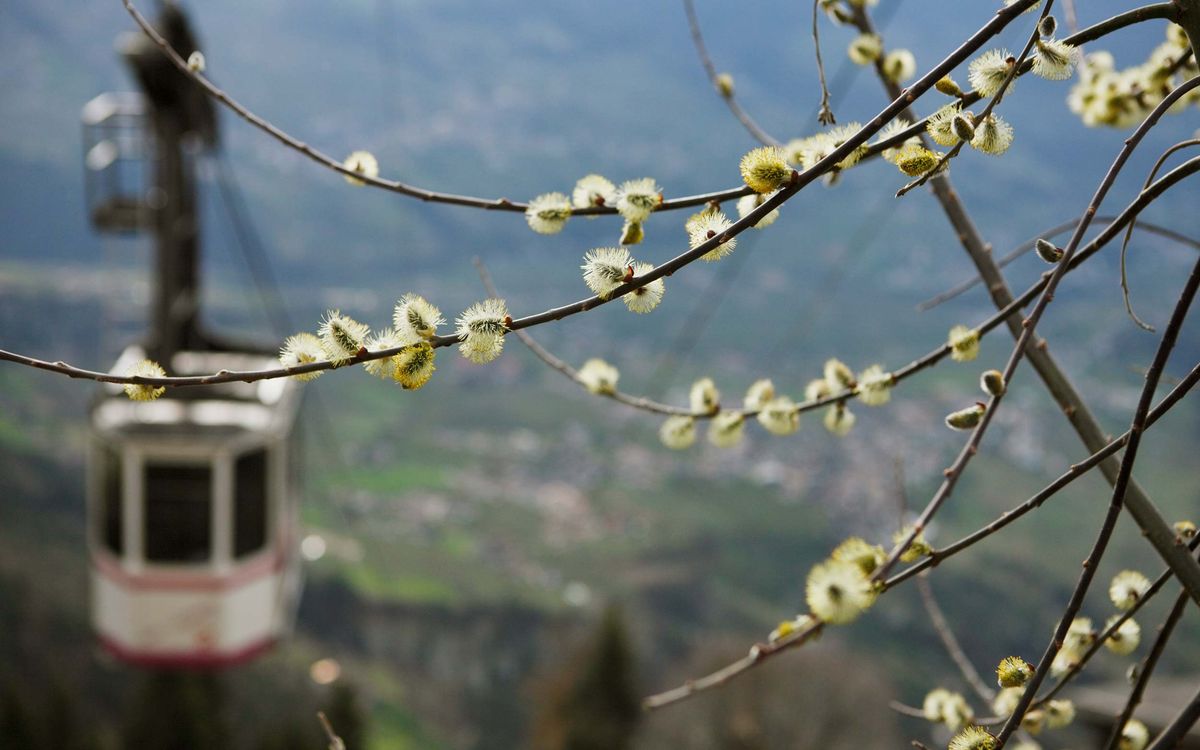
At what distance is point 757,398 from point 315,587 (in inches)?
1207

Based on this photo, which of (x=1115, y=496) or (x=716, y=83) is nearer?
(x=1115, y=496)

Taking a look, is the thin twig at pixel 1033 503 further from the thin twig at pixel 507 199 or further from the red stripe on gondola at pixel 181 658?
the red stripe on gondola at pixel 181 658

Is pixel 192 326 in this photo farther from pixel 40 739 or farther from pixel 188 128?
pixel 40 739

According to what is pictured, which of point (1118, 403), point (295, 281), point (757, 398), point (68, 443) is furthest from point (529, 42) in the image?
point (757, 398)

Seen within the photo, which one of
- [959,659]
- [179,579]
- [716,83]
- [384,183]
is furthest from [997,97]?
[179,579]

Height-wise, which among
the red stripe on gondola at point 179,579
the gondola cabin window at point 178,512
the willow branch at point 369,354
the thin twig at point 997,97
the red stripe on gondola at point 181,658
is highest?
the gondola cabin window at point 178,512

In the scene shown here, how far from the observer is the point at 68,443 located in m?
31.4

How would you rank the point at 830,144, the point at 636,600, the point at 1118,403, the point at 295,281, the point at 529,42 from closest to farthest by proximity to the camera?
the point at 830,144, the point at 1118,403, the point at 636,600, the point at 295,281, the point at 529,42

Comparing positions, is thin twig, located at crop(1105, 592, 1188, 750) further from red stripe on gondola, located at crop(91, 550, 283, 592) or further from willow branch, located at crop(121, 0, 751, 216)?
red stripe on gondola, located at crop(91, 550, 283, 592)

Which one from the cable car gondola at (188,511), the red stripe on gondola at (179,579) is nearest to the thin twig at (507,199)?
the cable car gondola at (188,511)

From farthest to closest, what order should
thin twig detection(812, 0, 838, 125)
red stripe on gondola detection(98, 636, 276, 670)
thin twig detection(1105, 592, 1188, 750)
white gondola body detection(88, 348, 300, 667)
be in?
1. red stripe on gondola detection(98, 636, 276, 670)
2. white gondola body detection(88, 348, 300, 667)
3. thin twig detection(1105, 592, 1188, 750)
4. thin twig detection(812, 0, 838, 125)

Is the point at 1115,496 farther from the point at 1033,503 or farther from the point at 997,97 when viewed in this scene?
the point at 997,97

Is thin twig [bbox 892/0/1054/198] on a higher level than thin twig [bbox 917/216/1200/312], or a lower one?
lower

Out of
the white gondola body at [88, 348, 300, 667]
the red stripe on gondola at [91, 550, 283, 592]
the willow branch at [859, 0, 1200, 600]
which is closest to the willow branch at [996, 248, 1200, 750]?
the willow branch at [859, 0, 1200, 600]
